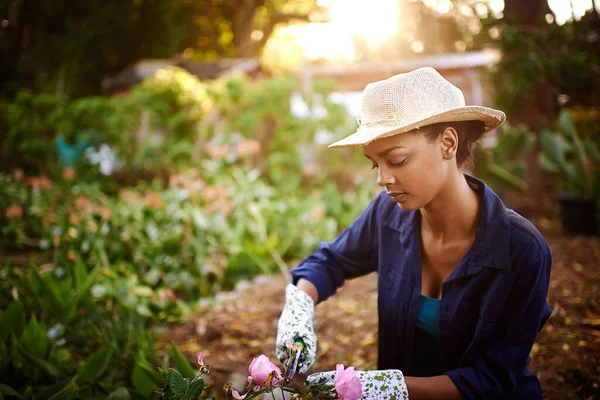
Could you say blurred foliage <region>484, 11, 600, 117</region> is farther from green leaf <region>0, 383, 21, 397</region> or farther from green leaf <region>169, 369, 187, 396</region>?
green leaf <region>0, 383, 21, 397</region>

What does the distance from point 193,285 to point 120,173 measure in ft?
12.3

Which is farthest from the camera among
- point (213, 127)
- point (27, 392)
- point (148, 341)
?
point (213, 127)

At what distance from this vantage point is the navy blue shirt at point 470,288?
4.49 ft

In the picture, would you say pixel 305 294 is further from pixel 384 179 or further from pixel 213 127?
pixel 213 127

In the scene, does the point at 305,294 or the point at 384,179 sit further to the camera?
the point at 305,294

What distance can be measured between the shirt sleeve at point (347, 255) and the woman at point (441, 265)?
0.06 metres

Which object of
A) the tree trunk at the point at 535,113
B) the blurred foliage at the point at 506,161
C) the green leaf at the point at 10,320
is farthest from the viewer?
the tree trunk at the point at 535,113

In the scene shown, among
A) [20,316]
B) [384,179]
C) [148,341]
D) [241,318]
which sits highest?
[384,179]

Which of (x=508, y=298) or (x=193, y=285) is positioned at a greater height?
(x=508, y=298)

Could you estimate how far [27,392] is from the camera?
1784mm

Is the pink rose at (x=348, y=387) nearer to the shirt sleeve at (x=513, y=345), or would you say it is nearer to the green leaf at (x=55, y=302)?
the shirt sleeve at (x=513, y=345)

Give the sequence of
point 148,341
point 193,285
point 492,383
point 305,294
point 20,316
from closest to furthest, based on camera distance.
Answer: point 492,383 < point 305,294 < point 20,316 < point 148,341 < point 193,285

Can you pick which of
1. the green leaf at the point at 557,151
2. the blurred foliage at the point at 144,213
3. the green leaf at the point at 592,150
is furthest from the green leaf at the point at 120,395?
the green leaf at the point at 592,150

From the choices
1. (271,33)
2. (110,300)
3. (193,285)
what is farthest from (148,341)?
(271,33)
